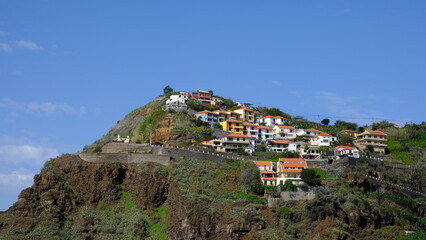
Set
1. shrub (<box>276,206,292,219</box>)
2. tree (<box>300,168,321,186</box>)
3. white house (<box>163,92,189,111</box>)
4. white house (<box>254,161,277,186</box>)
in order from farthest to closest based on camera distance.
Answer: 1. white house (<box>163,92,189,111</box>)
2. white house (<box>254,161,277,186</box>)
3. tree (<box>300,168,321,186</box>)
4. shrub (<box>276,206,292,219</box>)

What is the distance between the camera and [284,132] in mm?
132375

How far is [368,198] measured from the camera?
314ft

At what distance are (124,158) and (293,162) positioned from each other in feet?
83.0

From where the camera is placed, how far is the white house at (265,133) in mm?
130500

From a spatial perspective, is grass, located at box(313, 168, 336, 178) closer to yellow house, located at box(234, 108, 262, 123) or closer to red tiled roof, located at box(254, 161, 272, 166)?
red tiled roof, located at box(254, 161, 272, 166)

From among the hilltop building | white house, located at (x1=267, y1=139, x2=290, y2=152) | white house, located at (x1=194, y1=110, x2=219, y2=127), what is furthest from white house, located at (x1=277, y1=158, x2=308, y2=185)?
white house, located at (x1=194, y1=110, x2=219, y2=127)

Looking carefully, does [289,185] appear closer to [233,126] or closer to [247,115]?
[233,126]

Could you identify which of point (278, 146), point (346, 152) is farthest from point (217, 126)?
point (346, 152)

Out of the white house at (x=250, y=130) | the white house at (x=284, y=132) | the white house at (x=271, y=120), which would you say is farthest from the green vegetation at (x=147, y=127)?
the white house at (x=271, y=120)

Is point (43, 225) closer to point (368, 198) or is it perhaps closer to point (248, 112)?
point (368, 198)

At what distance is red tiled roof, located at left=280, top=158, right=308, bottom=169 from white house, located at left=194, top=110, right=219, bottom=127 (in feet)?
86.0

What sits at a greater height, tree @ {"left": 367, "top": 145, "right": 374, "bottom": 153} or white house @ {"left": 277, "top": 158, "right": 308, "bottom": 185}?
tree @ {"left": 367, "top": 145, "right": 374, "bottom": 153}

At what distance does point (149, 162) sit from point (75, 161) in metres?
10.6

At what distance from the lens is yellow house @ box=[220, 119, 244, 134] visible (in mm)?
127812
